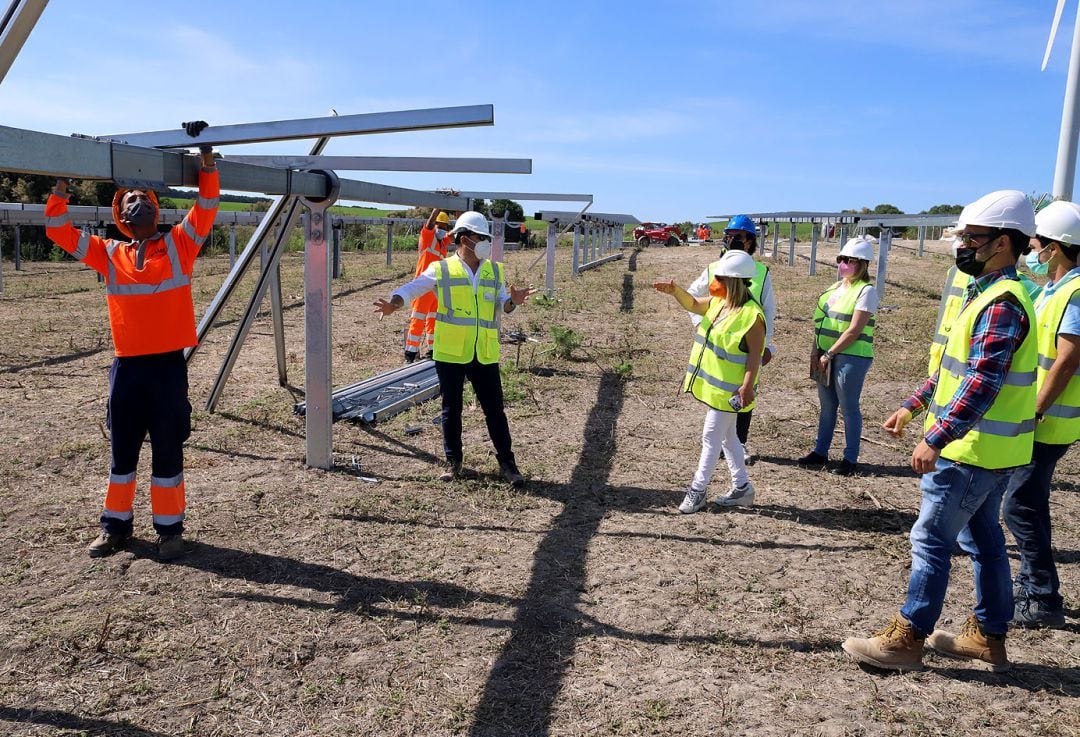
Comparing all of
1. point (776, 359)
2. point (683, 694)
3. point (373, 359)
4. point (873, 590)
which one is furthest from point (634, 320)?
point (683, 694)

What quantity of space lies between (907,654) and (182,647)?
3057mm

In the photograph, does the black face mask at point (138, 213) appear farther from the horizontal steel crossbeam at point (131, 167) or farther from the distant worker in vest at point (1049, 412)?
the distant worker in vest at point (1049, 412)

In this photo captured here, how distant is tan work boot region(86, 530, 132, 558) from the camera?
4.27 meters

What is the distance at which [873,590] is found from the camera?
13.8ft

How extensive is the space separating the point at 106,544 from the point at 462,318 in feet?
8.16

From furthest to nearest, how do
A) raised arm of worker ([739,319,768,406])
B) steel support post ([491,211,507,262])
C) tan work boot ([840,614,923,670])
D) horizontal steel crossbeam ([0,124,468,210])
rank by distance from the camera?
steel support post ([491,211,507,262]) → raised arm of worker ([739,319,768,406]) → tan work boot ([840,614,923,670]) → horizontal steel crossbeam ([0,124,468,210])

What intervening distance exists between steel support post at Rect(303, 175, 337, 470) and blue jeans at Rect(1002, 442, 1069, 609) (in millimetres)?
4172

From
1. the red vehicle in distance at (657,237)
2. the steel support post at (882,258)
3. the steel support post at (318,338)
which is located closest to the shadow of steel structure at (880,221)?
the steel support post at (882,258)

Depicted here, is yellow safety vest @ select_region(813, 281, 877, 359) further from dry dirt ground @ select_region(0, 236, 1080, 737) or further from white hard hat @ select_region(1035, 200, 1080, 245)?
white hard hat @ select_region(1035, 200, 1080, 245)

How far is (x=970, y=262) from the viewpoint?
3.22m

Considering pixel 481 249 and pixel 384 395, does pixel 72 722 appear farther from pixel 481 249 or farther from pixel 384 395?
pixel 384 395

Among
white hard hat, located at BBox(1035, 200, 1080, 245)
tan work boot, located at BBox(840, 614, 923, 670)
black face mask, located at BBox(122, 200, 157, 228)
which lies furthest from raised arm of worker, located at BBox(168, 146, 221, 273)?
white hard hat, located at BBox(1035, 200, 1080, 245)

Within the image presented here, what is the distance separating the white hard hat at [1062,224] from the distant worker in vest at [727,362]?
1.57 metres

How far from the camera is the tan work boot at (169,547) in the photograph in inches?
169
